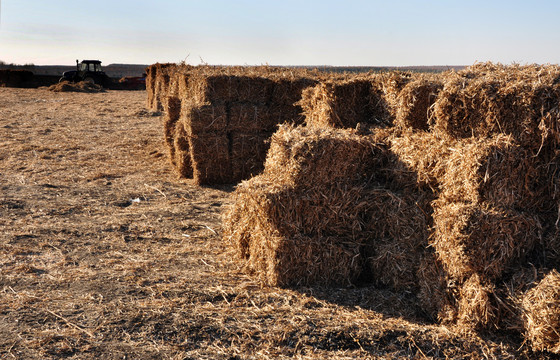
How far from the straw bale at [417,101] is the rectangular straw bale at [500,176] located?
37.8 inches

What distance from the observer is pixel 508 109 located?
5430 millimetres

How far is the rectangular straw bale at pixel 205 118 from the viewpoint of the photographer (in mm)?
10875

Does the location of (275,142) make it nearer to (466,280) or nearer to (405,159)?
(405,159)

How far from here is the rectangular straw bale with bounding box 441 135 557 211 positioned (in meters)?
5.24

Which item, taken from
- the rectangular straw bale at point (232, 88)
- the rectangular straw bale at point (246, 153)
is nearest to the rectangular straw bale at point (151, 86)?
the rectangular straw bale at point (232, 88)

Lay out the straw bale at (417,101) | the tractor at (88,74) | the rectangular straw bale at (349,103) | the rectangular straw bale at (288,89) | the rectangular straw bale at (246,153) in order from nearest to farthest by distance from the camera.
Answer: the straw bale at (417,101) < the rectangular straw bale at (349,103) < the rectangular straw bale at (288,89) < the rectangular straw bale at (246,153) < the tractor at (88,74)

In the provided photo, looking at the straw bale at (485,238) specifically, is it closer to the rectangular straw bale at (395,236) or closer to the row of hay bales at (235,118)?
the rectangular straw bale at (395,236)

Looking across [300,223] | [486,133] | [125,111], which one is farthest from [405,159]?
[125,111]

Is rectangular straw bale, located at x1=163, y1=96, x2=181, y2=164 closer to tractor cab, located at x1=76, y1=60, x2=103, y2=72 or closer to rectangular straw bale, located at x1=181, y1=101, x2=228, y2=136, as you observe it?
rectangular straw bale, located at x1=181, y1=101, x2=228, y2=136

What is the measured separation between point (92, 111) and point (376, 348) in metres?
22.1

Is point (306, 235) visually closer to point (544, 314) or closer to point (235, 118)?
point (544, 314)

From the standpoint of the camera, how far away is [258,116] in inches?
435

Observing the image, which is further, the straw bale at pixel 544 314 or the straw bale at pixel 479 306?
the straw bale at pixel 479 306

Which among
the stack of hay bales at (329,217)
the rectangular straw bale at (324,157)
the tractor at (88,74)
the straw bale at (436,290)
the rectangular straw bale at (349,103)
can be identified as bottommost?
the straw bale at (436,290)
